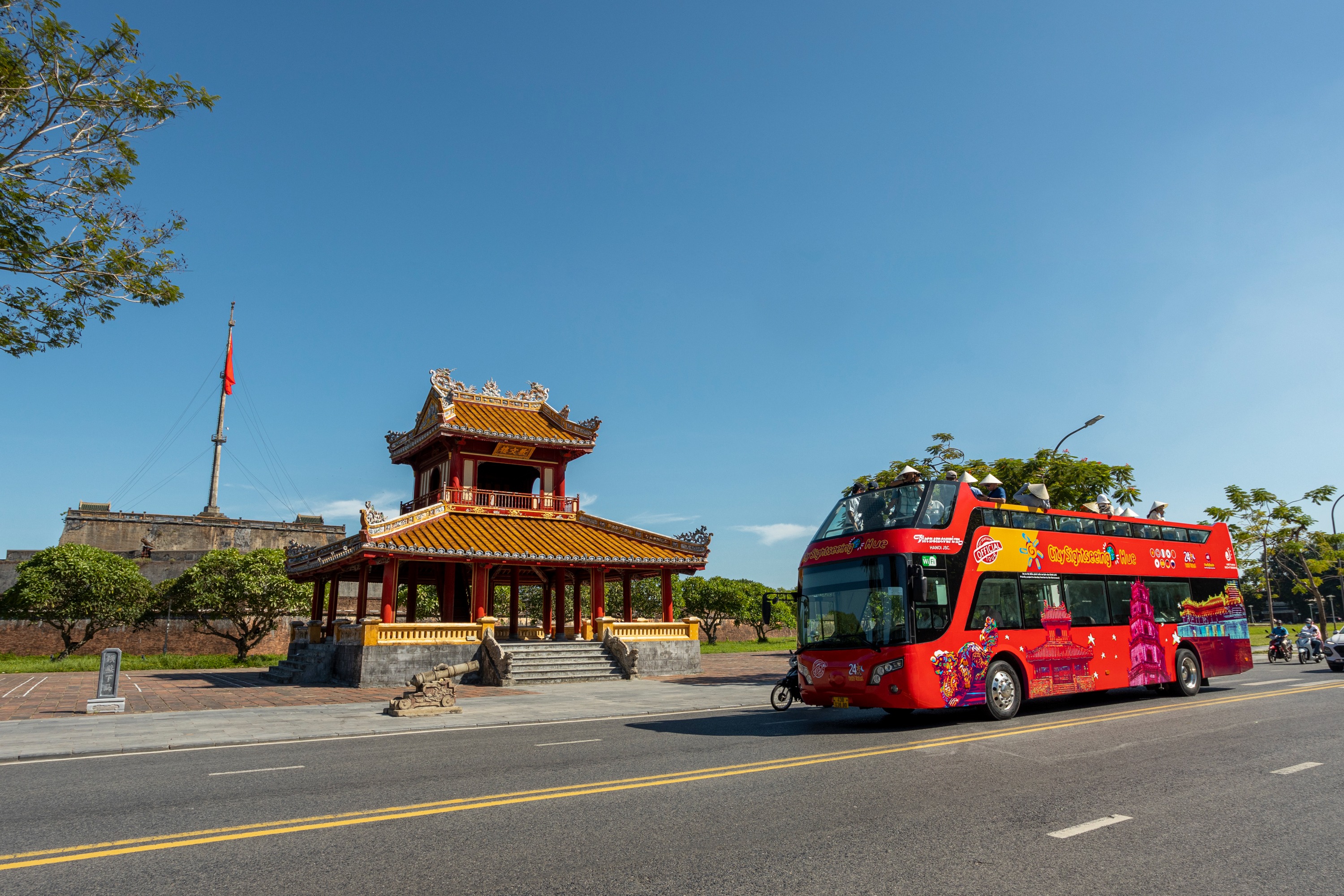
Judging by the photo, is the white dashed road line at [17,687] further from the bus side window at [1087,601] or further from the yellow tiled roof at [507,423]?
the bus side window at [1087,601]

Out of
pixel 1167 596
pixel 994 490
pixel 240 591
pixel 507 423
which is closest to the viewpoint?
pixel 994 490

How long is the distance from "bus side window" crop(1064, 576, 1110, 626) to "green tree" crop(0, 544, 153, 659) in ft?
142

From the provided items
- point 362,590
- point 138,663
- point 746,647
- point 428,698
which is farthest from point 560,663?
point 746,647

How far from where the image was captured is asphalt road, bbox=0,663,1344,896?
16.0 feet

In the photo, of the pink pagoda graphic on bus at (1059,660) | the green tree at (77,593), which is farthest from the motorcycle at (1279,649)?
the green tree at (77,593)

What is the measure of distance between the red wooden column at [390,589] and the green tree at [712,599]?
114ft

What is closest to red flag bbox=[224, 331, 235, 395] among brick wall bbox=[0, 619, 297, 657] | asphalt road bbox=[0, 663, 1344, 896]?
brick wall bbox=[0, 619, 297, 657]

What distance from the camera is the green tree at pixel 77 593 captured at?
123 ft

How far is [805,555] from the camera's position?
527 inches

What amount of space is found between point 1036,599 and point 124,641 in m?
47.1

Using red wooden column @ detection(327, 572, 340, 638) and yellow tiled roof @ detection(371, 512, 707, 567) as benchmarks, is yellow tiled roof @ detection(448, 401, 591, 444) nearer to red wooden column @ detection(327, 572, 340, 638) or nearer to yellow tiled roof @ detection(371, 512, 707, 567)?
yellow tiled roof @ detection(371, 512, 707, 567)

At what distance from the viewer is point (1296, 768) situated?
8188 millimetres

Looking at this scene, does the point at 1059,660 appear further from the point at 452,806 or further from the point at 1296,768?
the point at 452,806

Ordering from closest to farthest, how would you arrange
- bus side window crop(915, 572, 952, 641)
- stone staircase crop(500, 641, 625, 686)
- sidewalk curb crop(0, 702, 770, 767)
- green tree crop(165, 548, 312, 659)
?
1. sidewalk curb crop(0, 702, 770, 767)
2. bus side window crop(915, 572, 952, 641)
3. stone staircase crop(500, 641, 625, 686)
4. green tree crop(165, 548, 312, 659)
